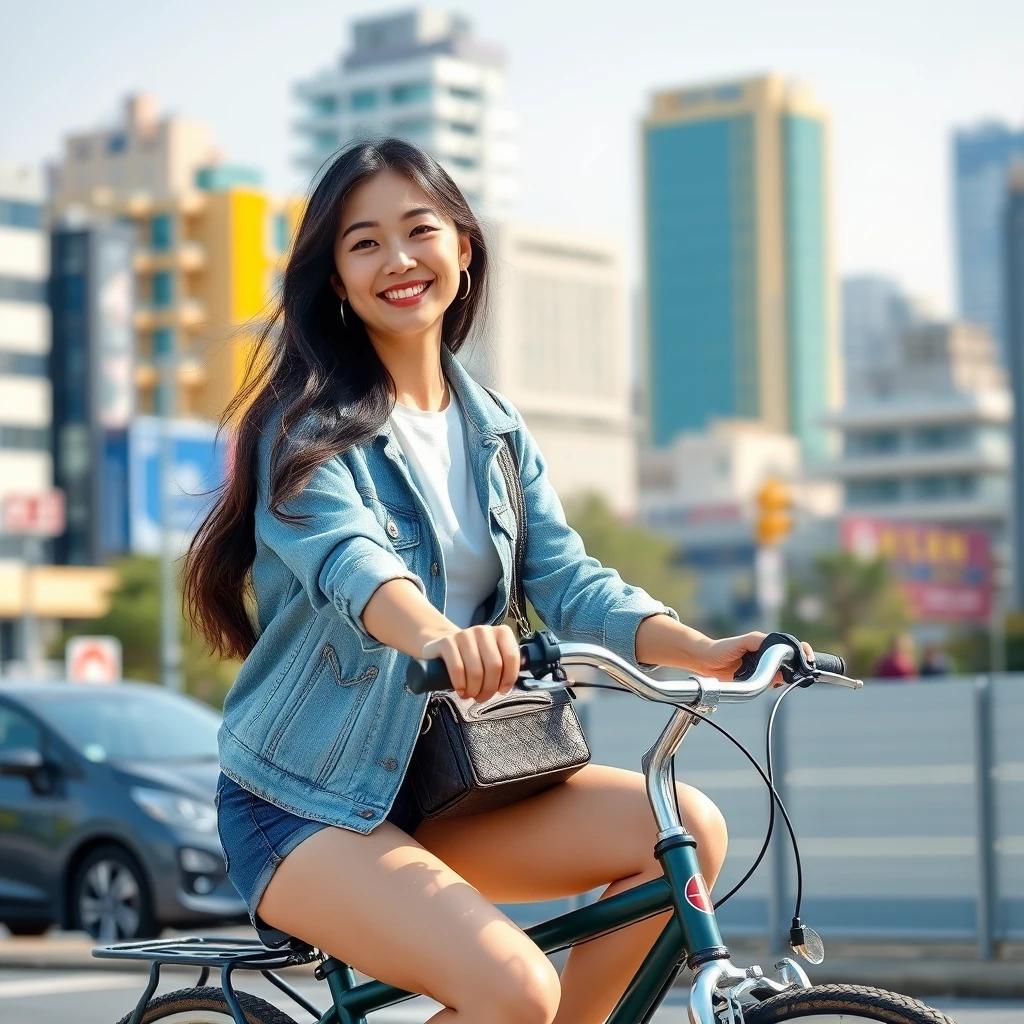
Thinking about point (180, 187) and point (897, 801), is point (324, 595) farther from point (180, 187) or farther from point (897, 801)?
point (180, 187)

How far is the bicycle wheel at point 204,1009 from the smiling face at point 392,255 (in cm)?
102

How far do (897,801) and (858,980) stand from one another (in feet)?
5.31

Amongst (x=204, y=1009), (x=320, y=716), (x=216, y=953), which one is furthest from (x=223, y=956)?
(x=320, y=716)

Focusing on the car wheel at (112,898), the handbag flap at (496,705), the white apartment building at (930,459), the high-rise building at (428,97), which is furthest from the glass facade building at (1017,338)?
the handbag flap at (496,705)

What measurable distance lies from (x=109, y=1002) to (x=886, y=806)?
11.7 feet

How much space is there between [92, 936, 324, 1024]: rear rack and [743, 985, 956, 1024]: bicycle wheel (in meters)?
0.70

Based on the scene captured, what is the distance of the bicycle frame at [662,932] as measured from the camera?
2.78 m

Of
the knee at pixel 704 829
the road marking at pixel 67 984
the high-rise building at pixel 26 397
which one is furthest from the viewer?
the high-rise building at pixel 26 397

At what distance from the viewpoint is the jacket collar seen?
132 inches

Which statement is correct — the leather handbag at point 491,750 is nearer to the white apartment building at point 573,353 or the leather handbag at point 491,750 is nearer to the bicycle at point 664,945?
the bicycle at point 664,945

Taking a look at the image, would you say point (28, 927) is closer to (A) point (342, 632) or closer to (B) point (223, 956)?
(B) point (223, 956)

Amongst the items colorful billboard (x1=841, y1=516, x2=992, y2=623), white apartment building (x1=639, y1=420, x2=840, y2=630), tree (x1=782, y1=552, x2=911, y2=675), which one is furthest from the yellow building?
colorful billboard (x1=841, y1=516, x2=992, y2=623)

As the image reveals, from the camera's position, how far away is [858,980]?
332 inches

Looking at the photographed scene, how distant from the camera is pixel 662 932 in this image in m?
2.98
